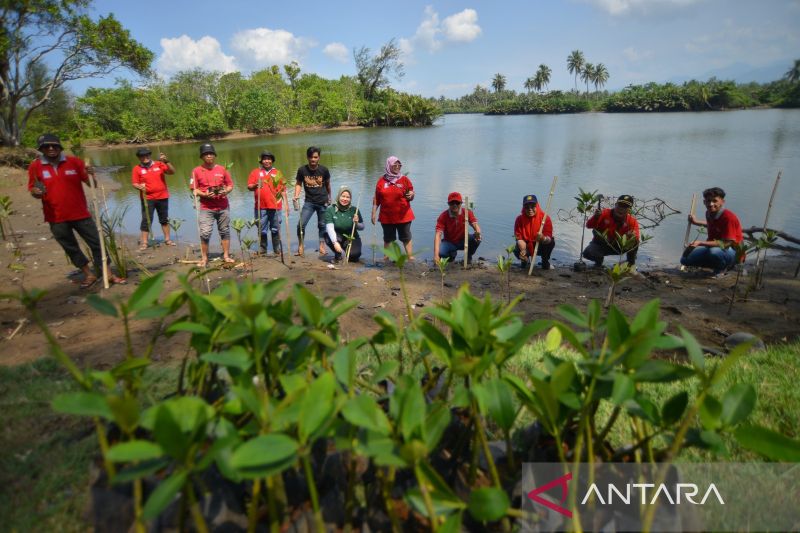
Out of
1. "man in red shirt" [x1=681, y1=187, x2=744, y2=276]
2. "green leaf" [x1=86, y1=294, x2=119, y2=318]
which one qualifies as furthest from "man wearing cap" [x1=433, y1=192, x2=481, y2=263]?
"green leaf" [x1=86, y1=294, x2=119, y2=318]

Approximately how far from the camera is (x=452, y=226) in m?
7.06

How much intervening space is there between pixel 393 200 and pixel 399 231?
24.0 inches

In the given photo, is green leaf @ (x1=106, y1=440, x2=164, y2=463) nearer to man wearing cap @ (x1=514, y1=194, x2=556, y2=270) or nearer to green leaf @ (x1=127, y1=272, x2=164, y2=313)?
green leaf @ (x1=127, y1=272, x2=164, y2=313)

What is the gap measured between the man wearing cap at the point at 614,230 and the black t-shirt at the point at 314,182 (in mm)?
4519

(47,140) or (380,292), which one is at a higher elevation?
(47,140)

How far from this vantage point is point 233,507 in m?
1.07

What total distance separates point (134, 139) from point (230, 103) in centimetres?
1223

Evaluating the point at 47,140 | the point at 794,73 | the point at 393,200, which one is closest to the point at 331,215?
the point at 393,200

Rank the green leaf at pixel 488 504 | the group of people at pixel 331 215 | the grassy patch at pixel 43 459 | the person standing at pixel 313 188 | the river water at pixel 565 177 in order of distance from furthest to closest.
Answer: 1. the river water at pixel 565 177
2. the person standing at pixel 313 188
3. the group of people at pixel 331 215
4. the grassy patch at pixel 43 459
5. the green leaf at pixel 488 504

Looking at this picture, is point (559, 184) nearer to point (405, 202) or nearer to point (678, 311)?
point (405, 202)

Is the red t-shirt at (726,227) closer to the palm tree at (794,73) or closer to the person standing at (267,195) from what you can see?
the person standing at (267,195)

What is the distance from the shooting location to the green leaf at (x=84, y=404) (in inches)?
30.3

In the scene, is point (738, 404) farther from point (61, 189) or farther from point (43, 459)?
point (61, 189)

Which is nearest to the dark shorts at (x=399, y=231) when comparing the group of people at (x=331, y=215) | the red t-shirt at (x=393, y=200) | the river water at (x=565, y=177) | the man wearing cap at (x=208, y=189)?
the group of people at (x=331, y=215)
